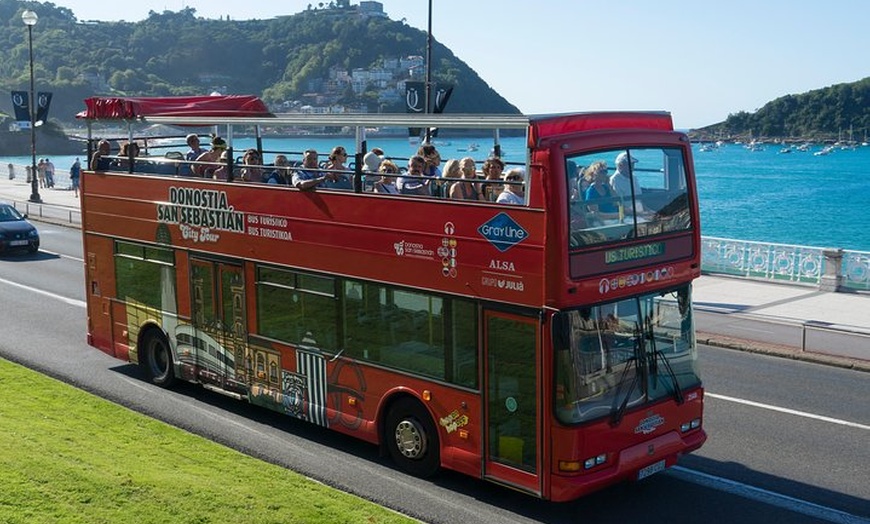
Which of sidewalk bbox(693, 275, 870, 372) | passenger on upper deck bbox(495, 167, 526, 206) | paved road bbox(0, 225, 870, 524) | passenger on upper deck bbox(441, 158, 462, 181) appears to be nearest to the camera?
passenger on upper deck bbox(495, 167, 526, 206)

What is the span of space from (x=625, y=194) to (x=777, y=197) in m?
109

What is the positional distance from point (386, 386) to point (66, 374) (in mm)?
6849

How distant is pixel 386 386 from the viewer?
1120 cm

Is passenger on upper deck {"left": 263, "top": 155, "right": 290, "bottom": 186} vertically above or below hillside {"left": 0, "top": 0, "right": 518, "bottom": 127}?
below

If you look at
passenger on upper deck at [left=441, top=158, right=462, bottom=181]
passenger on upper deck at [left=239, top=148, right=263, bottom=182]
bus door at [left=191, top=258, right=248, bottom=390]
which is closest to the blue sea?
passenger on upper deck at [left=239, top=148, right=263, bottom=182]

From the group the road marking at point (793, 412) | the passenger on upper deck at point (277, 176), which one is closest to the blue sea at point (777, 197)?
the passenger on upper deck at point (277, 176)

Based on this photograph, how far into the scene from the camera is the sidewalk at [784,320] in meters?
17.3

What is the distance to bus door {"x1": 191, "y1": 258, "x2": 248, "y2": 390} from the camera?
1320 centimetres

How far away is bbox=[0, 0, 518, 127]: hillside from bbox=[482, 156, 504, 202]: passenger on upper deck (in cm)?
7628

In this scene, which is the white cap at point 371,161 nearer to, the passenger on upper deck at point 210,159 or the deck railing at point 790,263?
the passenger on upper deck at point 210,159

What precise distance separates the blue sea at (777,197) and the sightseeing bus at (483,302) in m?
3.03

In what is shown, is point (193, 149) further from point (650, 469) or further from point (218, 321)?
point (650, 469)

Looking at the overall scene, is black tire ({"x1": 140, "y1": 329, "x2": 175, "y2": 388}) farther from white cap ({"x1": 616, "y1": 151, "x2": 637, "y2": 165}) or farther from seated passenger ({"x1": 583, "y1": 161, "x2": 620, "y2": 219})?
white cap ({"x1": 616, "y1": 151, "x2": 637, "y2": 165})

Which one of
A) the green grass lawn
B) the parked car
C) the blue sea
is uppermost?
the parked car
